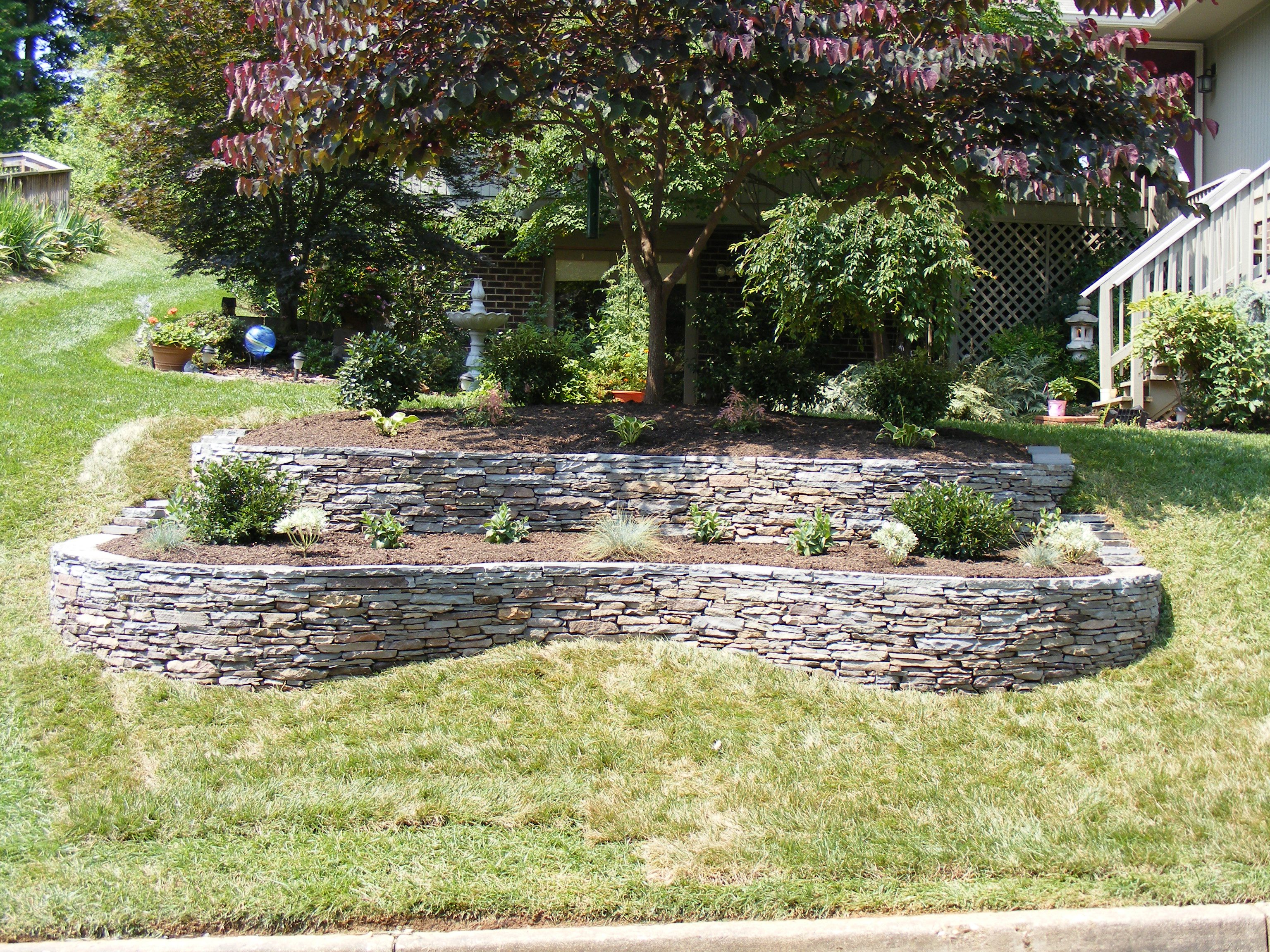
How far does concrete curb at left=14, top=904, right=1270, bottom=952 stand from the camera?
332 cm

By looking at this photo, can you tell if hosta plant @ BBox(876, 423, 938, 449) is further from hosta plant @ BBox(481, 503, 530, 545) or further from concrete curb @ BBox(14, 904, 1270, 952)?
concrete curb @ BBox(14, 904, 1270, 952)

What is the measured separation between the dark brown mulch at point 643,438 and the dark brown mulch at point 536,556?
3.02 feet

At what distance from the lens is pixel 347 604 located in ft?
18.2

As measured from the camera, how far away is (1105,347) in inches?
395

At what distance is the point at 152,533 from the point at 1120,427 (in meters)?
7.68

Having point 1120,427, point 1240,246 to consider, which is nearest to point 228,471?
point 1120,427

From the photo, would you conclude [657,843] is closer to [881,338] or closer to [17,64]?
[881,338]

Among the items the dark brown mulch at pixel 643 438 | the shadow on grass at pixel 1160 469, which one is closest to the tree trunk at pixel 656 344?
the dark brown mulch at pixel 643 438

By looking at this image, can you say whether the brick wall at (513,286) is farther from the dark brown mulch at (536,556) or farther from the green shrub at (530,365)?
the dark brown mulch at (536,556)

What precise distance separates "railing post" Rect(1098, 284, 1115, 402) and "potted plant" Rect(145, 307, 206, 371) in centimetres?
975

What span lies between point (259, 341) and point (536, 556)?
7.62m

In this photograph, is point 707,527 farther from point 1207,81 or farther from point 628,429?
point 1207,81

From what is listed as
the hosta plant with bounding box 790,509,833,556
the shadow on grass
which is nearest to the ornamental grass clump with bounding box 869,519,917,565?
the hosta plant with bounding box 790,509,833,556

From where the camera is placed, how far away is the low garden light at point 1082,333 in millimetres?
11562
